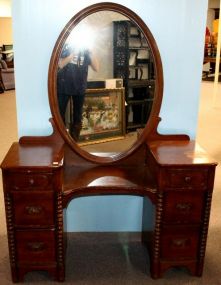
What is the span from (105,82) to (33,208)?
797mm

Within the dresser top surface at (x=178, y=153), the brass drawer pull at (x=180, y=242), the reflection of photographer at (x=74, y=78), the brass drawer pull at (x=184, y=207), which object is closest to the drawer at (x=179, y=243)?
the brass drawer pull at (x=180, y=242)

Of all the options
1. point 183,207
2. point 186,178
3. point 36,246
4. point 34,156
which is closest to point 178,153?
point 186,178

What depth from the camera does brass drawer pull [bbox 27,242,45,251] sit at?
→ 175 cm

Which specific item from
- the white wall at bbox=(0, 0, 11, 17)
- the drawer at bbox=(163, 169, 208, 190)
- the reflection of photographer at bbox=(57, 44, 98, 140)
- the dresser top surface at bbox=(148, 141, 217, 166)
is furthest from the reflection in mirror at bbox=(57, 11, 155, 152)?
the white wall at bbox=(0, 0, 11, 17)

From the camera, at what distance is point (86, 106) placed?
6.49 ft

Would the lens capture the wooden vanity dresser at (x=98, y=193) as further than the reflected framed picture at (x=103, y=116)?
No

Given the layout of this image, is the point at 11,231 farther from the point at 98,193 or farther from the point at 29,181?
the point at 98,193

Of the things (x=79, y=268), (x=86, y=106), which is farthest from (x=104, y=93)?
(x=79, y=268)

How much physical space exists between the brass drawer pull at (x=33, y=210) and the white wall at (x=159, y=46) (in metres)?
0.50

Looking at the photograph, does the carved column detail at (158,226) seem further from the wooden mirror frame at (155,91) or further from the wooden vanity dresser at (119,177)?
the wooden mirror frame at (155,91)

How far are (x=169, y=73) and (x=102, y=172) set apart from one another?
0.68m

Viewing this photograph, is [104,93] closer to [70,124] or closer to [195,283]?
[70,124]

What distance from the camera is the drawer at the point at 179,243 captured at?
5.88 ft

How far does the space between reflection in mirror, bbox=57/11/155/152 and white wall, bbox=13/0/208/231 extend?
9 cm
